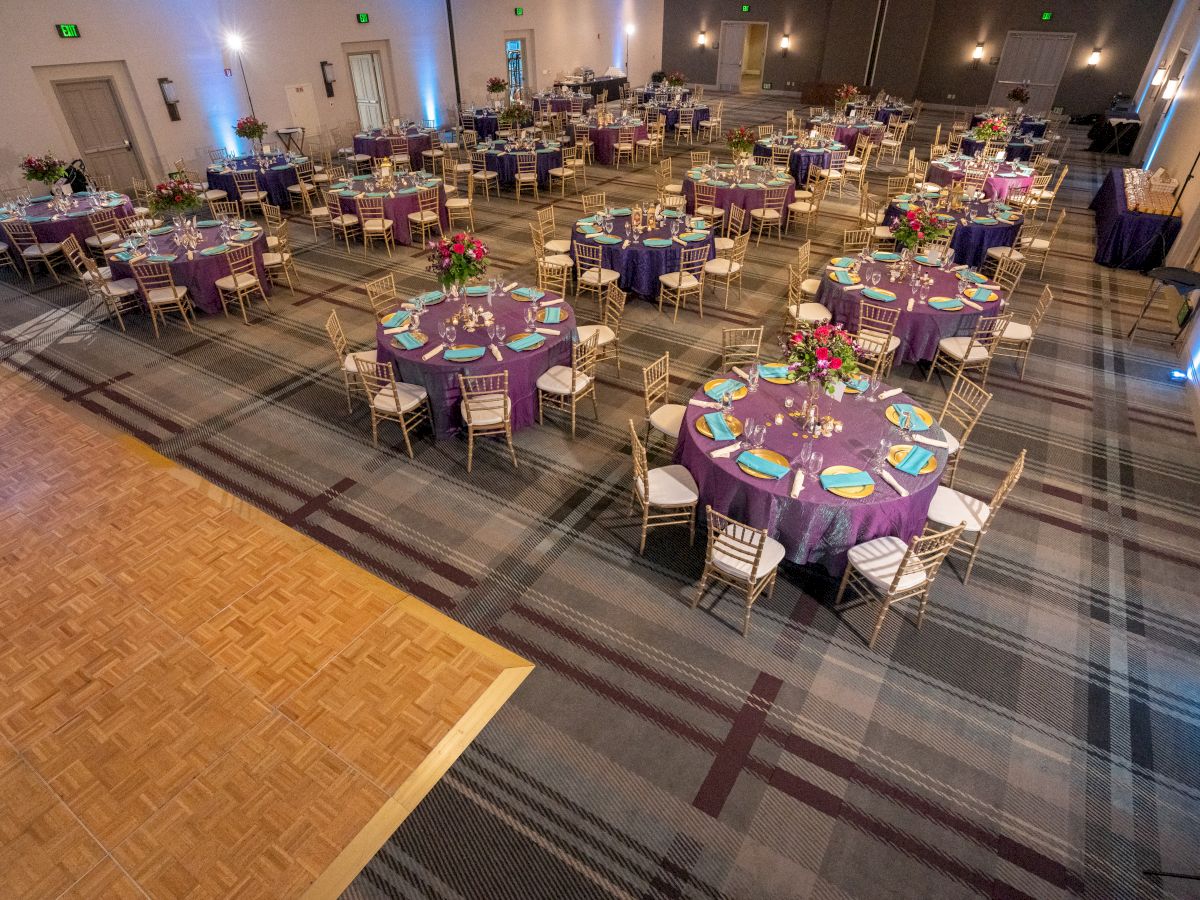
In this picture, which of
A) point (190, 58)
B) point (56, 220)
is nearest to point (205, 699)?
point (56, 220)

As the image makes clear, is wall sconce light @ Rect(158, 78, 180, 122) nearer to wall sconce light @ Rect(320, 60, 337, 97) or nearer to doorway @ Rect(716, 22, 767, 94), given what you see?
wall sconce light @ Rect(320, 60, 337, 97)

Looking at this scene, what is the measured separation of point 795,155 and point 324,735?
42.9 feet

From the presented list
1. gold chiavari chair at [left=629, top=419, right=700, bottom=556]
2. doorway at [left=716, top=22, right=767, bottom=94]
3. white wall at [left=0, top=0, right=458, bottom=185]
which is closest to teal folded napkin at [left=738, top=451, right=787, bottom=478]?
gold chiavari chair at [left=629, top=419, right=700, bottom=556]

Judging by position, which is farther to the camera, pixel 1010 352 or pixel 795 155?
pixel 795 155

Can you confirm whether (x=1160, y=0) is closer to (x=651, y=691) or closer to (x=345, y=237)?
(x=345, y=237)

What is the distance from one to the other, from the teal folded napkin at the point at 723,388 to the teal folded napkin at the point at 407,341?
2.59 m

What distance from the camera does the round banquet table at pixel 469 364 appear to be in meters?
5.70

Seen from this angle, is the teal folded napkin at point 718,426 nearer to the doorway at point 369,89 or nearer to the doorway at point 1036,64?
the doorway at point 369,89

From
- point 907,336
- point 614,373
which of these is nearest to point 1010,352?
point 907,336

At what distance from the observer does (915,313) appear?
22.3 ft

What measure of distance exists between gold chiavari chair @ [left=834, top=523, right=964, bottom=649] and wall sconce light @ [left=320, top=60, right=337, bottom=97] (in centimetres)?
1679

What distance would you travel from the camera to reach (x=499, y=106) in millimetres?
17953

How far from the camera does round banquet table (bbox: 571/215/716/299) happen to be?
8.30 meters

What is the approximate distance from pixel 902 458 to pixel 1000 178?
377 inches
